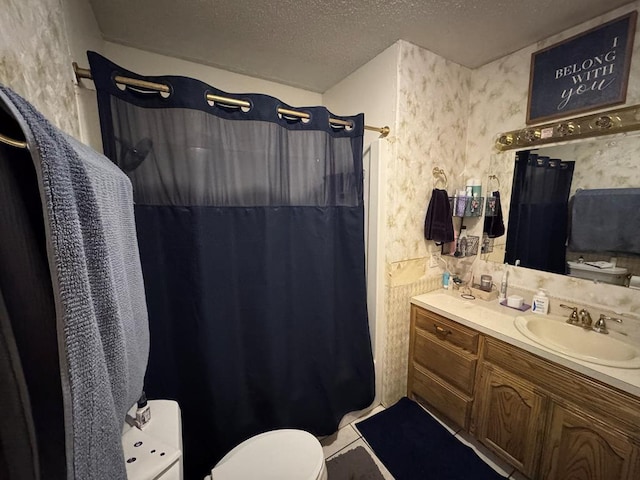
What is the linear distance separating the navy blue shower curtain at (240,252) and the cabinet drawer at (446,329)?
436 mm

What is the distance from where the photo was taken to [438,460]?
4.70 ft

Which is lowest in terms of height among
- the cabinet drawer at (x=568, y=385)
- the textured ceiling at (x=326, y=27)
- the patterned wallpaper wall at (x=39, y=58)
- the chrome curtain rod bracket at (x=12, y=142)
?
the cabinet drawer at (x=568, y=385)

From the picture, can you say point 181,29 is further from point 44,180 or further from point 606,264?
point 606,264

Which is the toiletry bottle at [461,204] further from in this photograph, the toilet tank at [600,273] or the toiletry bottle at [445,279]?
the toilet tank at [600,273]

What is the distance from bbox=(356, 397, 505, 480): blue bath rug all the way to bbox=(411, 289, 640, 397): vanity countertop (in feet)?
2.55

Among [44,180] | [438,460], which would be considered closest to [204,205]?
[44,180]

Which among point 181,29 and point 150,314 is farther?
point 181,29

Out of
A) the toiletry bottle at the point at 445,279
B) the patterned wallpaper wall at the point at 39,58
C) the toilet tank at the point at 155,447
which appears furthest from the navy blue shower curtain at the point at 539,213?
the patterned wallpaper wall at the point at 39,58

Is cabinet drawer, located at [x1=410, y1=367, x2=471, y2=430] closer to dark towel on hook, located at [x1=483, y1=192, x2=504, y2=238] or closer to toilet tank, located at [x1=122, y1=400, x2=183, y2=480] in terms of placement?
dark towel on hook, located at [x1=483, y1=192, x2=504, y2=238]

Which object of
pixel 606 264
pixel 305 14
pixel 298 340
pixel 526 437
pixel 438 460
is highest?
pixel 305 14

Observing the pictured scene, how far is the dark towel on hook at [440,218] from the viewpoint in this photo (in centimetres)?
170

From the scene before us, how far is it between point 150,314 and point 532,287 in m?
2.22

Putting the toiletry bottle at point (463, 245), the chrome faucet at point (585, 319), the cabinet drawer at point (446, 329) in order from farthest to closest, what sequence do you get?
the toiletry bottle at point (463, 245) → the cabinet drawer at point (446, 329) → the chrome faucet at point (585, 319)

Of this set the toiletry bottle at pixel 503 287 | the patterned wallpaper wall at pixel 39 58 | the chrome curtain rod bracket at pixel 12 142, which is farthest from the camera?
the toiletry bottle at pixel 503 287
